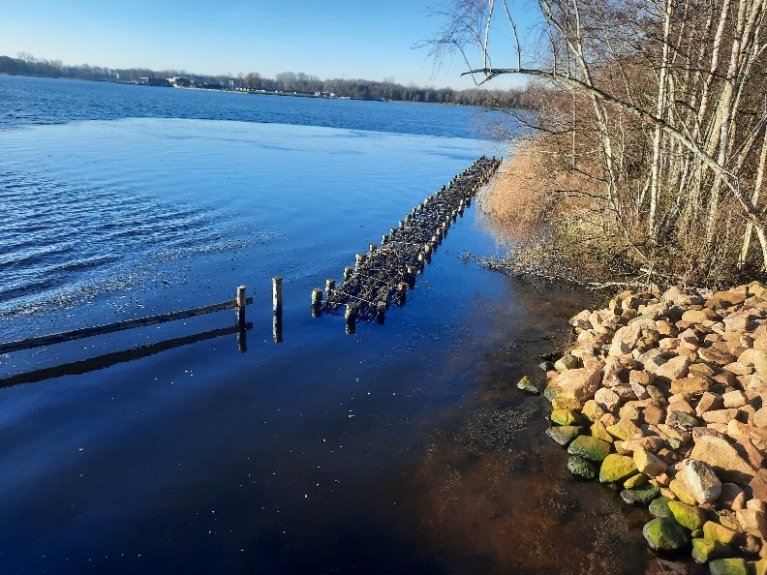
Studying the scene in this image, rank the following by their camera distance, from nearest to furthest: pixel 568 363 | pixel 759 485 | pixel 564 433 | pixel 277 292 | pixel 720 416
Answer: pixel 759 485
pixel 720 416
pixel 564 433
pixel 568 363
pixel 277 292

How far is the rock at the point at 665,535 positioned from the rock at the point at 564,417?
2535mm

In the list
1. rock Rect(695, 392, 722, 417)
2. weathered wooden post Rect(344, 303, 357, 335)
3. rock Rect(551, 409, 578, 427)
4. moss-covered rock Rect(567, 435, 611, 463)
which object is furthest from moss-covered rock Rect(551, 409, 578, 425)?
weathered wooden post Rect(344, 303, 357, 335)

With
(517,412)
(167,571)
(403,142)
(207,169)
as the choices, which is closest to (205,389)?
(167,571)

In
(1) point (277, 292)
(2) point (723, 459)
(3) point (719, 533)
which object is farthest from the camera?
(1) point (277, 292)

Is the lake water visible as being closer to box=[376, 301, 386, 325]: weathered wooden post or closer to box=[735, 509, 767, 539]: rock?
box=[376, 301, 386, 325]: weathered wooden post

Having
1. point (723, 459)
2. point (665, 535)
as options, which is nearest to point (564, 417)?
point (723, 459)

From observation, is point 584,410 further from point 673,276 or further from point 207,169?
point 207,169

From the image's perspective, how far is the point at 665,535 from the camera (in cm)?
732

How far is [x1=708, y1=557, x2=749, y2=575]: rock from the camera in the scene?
662 centimetres

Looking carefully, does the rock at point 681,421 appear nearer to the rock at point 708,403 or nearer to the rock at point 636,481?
the rock at point 708,403

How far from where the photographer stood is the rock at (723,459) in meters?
7.62

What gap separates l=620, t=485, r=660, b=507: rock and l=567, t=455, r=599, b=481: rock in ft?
2.03

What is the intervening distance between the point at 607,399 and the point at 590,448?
1.15m

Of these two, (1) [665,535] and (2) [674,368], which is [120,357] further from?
(2) [674,368]
